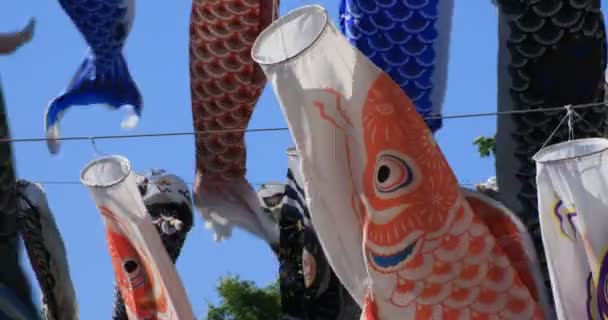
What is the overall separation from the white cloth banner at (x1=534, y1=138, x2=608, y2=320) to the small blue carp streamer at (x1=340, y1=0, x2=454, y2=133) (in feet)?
4.58

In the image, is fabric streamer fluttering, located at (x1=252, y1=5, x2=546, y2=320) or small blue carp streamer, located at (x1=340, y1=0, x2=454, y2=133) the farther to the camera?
small blue carp streamer, located at (x1=340, y1=0, x2=454, y2=133)

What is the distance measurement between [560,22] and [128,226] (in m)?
1.95

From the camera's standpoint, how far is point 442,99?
6609 mm

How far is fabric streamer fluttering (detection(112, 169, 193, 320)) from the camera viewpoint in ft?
25.0

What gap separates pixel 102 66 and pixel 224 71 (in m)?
0.66

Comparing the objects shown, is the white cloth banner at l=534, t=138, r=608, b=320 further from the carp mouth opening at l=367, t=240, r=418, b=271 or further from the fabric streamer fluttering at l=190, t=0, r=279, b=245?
the fabric streamer fluttering at l=190, t=0, r=279, b=245

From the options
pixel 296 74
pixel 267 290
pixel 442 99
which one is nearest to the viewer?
pixel 296 74

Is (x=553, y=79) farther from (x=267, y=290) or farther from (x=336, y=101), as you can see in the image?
(x=267, y=290)

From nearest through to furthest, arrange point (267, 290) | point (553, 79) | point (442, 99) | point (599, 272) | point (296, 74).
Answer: point (599, 272) < point (296, 74) < point (553, 79) < point (442, 99) < point (267, 290)

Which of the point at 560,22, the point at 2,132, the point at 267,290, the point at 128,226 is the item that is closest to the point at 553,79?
the point at 560,22

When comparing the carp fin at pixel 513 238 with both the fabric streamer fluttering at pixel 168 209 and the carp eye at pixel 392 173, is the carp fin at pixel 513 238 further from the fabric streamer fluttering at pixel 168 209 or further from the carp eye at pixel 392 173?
the fabric streamer fluttering at pixel 168 209

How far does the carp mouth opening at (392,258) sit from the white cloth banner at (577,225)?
438mm

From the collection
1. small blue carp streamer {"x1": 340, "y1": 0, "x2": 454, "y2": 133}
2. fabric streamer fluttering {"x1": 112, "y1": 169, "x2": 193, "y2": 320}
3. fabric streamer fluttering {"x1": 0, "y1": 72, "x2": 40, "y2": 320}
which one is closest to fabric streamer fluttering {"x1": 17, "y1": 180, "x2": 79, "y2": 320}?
fabric streamer fluttering {"x1": 112, "y1": 169, "x2": 193, "y2": 320}

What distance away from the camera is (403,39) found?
21.4 ft
